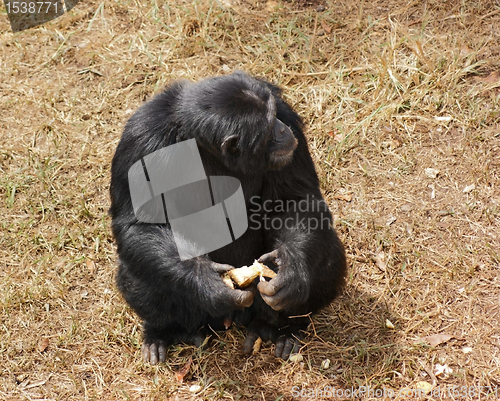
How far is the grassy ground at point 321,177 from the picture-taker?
6840mm

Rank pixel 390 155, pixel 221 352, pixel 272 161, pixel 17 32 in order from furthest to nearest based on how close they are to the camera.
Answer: pixel 17 32 → pixel 390 155 → pixel 221 352 → pixel 272 161

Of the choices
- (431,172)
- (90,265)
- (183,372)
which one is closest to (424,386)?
(183,372)

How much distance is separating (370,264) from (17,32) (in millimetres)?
7914

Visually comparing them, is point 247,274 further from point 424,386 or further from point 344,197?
point 344,197

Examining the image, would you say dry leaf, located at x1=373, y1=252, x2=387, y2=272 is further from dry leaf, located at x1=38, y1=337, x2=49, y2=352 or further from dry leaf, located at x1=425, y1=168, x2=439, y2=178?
dry leaf, located at x1=38, y1=337, x2=49, y2=352

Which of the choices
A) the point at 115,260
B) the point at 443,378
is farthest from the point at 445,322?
the point at 115,260

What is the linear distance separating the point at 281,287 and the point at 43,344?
311 cm

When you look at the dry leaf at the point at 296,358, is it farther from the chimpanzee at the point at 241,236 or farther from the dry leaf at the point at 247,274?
the dry leaf at the point at 247,274

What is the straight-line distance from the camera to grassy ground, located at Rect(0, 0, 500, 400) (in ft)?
22.4

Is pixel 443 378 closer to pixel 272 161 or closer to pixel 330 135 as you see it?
pixel 272 161

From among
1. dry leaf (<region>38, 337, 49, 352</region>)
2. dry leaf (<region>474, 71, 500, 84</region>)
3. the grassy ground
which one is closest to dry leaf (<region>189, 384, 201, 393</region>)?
the grassy ground

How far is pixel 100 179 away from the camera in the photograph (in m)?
9.20

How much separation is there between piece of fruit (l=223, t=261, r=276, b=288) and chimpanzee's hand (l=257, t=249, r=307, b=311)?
3.9 inches

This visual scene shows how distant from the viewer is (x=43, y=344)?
23.7ft
